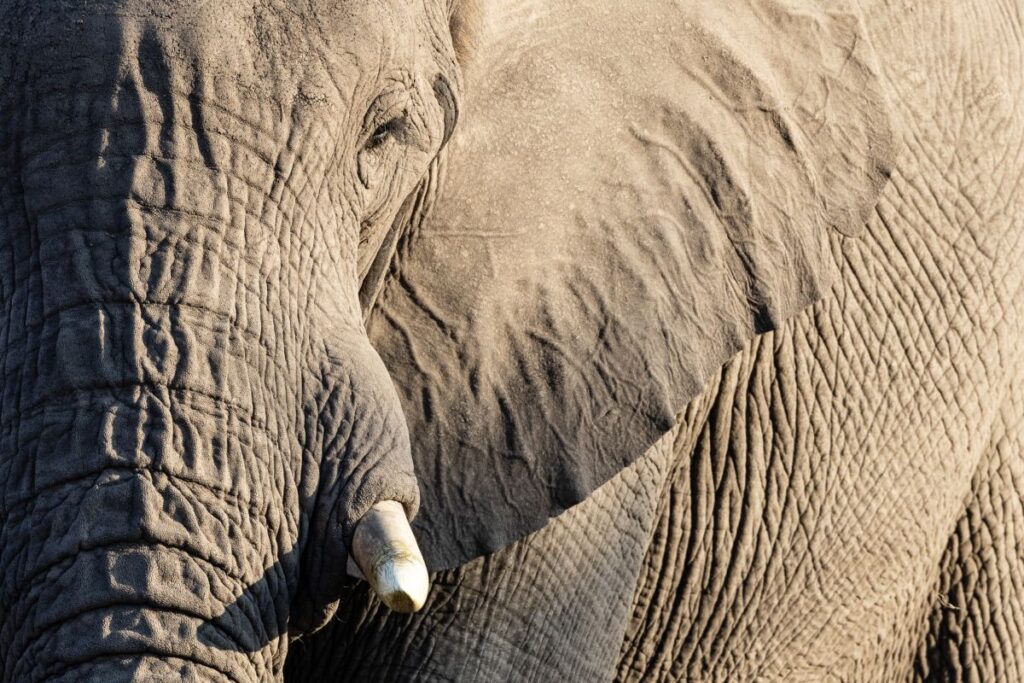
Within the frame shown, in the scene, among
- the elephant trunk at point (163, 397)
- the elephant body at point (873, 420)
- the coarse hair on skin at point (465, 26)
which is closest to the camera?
the elephant trunk at point (163, 397)

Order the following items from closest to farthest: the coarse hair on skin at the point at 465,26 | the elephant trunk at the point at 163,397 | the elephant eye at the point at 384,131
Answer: the elephant trunk at the point at 163,397 < the elephant eye at the point at 384,131 < the coarse hair on skin at the point at 465,26

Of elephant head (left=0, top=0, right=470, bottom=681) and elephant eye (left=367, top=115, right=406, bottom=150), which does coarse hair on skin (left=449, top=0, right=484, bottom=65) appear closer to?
elephant eye (left=367, top=115, right=406, bottom=150)

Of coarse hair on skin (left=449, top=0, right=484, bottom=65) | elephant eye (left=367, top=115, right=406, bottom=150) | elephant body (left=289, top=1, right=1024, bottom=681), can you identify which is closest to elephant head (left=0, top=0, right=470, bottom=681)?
elephant eye (left=367, top=115, right=406, bottom=150)

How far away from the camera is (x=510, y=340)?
330 cm

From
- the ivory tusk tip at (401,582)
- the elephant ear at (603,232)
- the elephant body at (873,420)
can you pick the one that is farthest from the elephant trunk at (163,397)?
the elephant body at (873,420)

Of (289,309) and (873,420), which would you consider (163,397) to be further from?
(873,420)

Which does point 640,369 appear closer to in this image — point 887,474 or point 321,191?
point 321,191

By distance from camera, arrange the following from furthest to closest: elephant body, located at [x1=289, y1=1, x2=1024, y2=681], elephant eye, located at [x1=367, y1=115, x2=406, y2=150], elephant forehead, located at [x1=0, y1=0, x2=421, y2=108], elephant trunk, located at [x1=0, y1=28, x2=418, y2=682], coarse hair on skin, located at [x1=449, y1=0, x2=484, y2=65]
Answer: elephant body, located at [x1=289, y1=1, x2=1024, y2=681], coarse hair on skin, located at [x1=449, y1=0, x2=484, y2=65], elephant eye, located at [x1=367, y1=115, x2=406, y2=150], elephant forehead, located at [x1=0, y1=0, x2=421, y2=108], elephant trunk, located at [x1=0, y1=28, x2=418, y2=682]

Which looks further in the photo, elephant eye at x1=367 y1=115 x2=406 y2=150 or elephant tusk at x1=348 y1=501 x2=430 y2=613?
elephant eye at x1=367 y1=115 x2=406 y2=150

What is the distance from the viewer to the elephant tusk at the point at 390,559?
2570 mm

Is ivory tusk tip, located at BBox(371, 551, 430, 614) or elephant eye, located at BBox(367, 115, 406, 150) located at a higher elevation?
elephant eye, located at BBox(367, 115, 406, 150)

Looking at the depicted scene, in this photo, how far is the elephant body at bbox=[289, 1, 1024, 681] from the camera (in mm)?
4203

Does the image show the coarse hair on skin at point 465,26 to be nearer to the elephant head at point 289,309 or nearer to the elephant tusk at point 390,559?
the elephant head at point 289,309

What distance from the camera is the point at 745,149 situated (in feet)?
11.8
